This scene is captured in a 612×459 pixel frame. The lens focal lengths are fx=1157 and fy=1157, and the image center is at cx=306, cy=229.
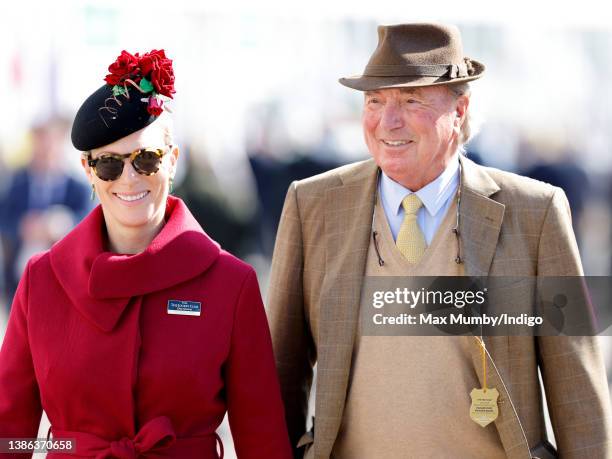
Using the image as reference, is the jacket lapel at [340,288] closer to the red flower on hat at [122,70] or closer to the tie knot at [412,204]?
the tie knot at [412,204]

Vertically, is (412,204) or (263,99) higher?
(412,204)

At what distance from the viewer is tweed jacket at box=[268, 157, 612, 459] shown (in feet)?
12.5

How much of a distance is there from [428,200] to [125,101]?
3.56 feet

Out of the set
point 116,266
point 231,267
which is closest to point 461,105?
point 231,267

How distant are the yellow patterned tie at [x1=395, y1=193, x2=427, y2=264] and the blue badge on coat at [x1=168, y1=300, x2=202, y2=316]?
739 mm

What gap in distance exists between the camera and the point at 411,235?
12.8 feet

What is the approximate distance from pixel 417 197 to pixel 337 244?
1.06 feet

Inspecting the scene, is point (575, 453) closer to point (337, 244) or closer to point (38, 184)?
point (337, 244)

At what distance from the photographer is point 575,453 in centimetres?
383

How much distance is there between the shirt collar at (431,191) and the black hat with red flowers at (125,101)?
0.85m

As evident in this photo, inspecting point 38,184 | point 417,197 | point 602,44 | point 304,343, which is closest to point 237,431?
point 304,343

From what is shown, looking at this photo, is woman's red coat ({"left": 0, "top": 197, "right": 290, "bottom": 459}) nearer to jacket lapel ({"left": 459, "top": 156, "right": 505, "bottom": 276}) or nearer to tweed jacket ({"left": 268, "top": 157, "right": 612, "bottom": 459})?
tweed jacket ({"left": 268, "top": 157, "right": 612, "bottom": 459})

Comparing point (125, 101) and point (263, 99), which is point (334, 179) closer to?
point (125, 101)

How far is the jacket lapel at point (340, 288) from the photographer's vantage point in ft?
12.5
